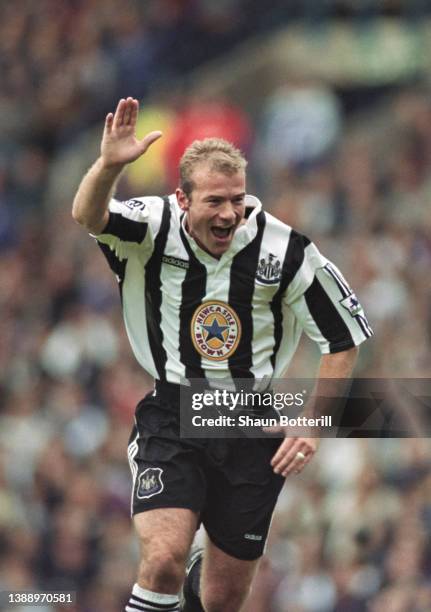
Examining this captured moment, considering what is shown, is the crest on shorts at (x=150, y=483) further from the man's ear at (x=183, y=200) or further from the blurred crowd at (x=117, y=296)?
the blurred crowd at (x=117, y=296)

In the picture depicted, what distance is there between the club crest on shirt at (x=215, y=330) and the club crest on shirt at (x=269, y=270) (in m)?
0.22

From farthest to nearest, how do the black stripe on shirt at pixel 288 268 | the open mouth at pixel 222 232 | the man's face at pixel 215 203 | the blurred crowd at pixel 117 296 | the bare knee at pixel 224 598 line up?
the blurred crowd at pixel 117 296 → the bare knee at pixel 224 598 → the black stripe on shirt at pixel 288 268 → the open mouth at pixel 222 232 → the man's face at pixel 215 203

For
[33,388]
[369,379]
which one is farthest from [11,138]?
[369,379]

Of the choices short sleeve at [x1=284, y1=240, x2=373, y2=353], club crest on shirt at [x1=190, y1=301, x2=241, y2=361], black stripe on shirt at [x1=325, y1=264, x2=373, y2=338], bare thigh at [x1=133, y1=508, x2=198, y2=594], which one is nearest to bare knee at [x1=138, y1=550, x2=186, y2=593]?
bare thigh at [x1=133, y1=508, x2=198, y2=594]

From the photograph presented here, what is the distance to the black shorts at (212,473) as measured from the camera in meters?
7.55

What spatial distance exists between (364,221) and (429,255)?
1136 mm

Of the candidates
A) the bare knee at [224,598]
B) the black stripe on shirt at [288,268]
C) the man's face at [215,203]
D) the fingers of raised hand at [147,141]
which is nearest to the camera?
the fingers of raised hand at [147,141]

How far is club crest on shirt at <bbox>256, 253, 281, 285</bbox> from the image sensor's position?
25.1 ft

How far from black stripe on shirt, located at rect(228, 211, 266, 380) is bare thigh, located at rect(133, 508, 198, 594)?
823mm

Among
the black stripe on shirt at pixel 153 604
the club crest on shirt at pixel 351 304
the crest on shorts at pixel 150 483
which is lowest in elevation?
the black stripe on shirt at pixel 153 604

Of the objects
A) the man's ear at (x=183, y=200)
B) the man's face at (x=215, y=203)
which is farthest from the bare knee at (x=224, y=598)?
the man's ear at (x=183, y=200)

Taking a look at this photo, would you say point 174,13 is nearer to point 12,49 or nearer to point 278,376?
point 12,49

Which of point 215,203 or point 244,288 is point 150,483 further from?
point 215,203

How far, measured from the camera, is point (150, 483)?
24.6ft
